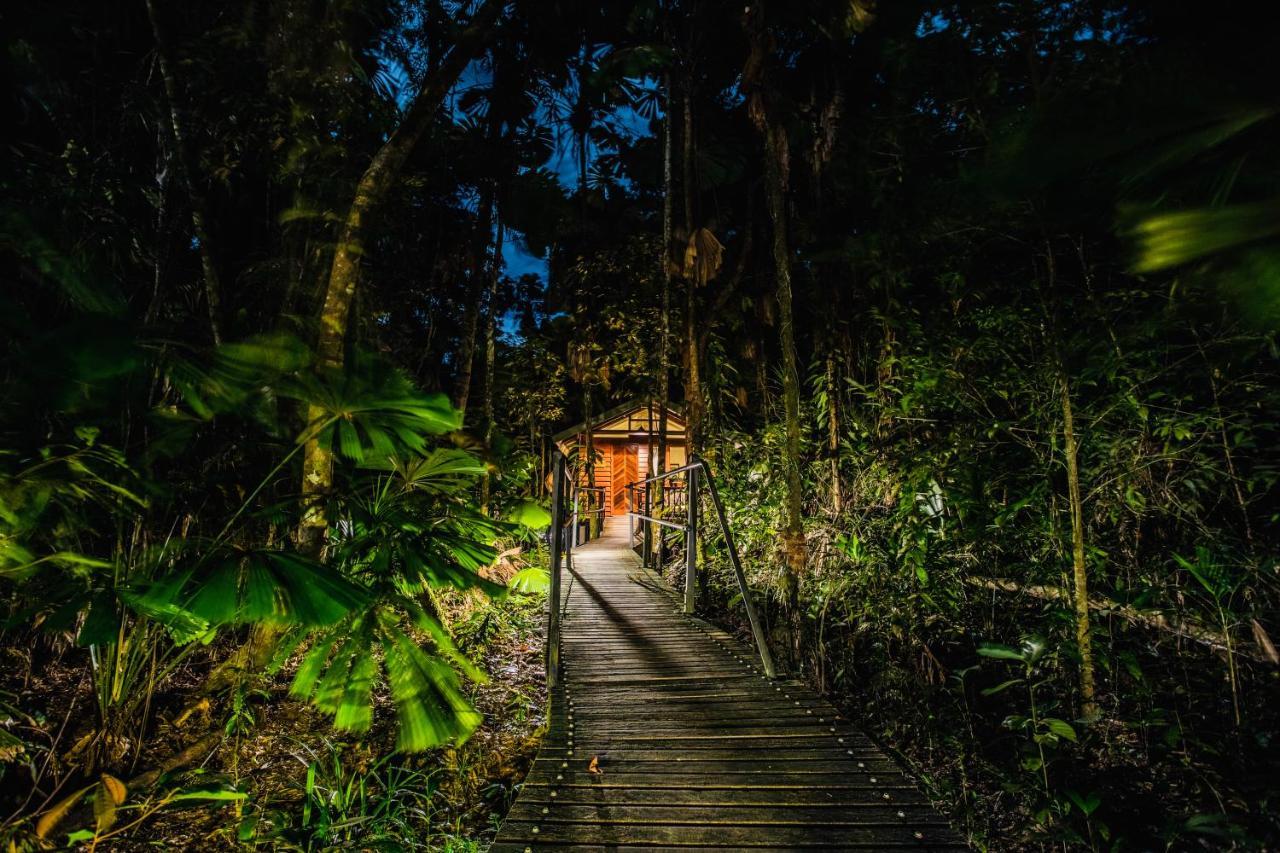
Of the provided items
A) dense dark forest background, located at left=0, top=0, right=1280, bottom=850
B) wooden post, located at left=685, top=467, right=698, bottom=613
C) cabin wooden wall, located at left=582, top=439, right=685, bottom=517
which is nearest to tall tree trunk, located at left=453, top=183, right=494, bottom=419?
dense dark forest background, located at left=0, top=0, right=1280, bottom=850

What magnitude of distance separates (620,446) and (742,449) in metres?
10.9

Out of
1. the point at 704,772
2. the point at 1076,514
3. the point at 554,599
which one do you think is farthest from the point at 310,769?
the point at 1076,514

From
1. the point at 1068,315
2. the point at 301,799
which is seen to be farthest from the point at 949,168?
the point at 301,799

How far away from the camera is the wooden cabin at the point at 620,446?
49.0 ft

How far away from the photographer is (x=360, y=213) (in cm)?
370

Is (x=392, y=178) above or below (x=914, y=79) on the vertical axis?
below

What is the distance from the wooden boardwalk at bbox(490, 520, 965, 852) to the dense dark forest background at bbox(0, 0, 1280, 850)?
65 cm

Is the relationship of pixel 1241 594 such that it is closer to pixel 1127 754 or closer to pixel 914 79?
pixel 1127 754

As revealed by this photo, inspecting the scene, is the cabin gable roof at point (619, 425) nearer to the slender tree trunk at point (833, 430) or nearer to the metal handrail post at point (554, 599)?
the slender tree trunk at point (833, 430)

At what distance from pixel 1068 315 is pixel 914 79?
75.7 inches

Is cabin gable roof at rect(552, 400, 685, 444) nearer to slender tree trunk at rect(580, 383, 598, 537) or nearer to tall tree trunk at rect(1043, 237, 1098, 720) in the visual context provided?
slender tree trunk at rect(580, 383, 598, 537)

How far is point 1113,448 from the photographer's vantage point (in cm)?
273

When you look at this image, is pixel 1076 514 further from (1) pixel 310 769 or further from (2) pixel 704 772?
(1) pixel 310 769

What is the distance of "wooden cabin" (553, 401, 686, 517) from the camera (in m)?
14.9
